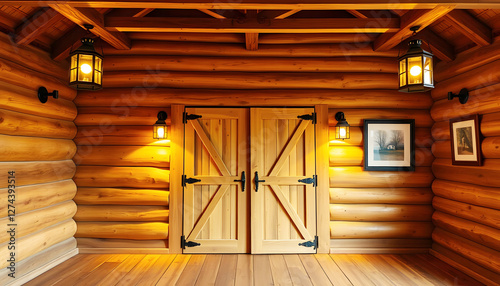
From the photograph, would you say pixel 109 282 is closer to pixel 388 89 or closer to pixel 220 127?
pixel 220 127

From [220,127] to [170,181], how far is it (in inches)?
45.5

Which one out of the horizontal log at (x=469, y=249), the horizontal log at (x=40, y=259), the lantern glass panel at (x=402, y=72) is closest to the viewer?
the lantern glass panel at (x=402, y=72)

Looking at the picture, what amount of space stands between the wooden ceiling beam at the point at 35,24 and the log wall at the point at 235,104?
1057mm

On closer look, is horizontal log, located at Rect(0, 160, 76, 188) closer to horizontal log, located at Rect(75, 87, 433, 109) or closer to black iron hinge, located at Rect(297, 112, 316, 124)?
horizontal log, located at Rect(75, 87, 433, 109)

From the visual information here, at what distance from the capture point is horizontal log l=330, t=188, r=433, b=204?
4621mm

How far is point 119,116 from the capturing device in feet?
15.3

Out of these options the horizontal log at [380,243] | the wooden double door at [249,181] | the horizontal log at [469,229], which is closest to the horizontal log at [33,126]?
the wooden double door at [249,181]

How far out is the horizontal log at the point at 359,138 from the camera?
4664mm

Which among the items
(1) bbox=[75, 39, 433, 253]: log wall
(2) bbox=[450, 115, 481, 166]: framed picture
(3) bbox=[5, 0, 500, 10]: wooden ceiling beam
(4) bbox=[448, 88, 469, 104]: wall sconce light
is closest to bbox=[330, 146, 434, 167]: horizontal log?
(1) bbox=[75, 39, 433, 253]: log wall

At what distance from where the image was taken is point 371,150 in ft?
15.1

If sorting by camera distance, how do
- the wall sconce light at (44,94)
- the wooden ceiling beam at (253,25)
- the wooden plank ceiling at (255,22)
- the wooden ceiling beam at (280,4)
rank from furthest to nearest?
the wall sconce light at (44,94)
the wooden ceiling beam at (253,25)
the wooden plank ceiling at (255,22)
the wooden ceiling beam at (280,4)

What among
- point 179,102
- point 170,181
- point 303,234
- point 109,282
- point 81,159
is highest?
point 179,102

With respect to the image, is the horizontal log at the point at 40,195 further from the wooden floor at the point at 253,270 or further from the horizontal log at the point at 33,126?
the wooden floor at the point at 253,270

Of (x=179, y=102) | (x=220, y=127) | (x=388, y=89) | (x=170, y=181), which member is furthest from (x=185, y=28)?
(x=388, y=89)
